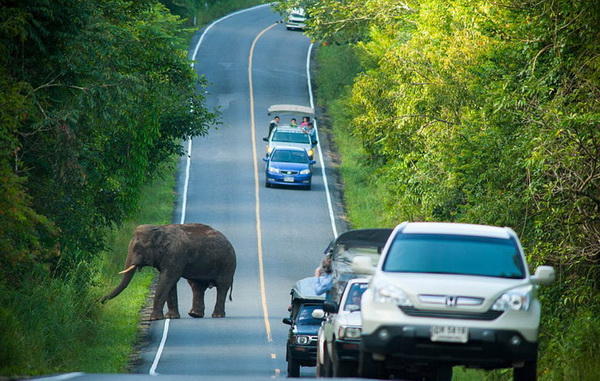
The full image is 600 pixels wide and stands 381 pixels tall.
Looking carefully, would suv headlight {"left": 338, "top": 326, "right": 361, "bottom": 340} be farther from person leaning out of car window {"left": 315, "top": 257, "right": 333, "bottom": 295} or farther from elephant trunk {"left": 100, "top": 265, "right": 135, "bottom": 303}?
elephant trunk {"left": 100, "top": 265, "right": 135, "bottom": 303}

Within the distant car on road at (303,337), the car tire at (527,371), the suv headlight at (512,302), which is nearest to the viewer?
the suv headlight at (512,302)

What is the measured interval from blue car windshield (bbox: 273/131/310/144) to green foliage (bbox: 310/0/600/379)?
20491 mm

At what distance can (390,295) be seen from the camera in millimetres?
13969

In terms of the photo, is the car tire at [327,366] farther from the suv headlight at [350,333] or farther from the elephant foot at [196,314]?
the elephant foot at [196,314]

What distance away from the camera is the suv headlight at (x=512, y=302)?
1378cm

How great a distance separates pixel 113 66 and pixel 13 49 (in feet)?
10.9

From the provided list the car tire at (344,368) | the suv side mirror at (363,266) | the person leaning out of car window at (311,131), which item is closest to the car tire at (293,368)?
the car tire at (344,368)

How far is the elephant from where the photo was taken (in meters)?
32.2

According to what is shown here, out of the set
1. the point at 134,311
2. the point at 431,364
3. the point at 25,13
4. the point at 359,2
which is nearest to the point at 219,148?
the point at 359,2

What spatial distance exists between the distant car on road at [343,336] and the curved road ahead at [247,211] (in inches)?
111

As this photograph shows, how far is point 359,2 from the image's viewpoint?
43.1 m

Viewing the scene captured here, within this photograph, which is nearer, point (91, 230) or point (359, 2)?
point (91, 230)

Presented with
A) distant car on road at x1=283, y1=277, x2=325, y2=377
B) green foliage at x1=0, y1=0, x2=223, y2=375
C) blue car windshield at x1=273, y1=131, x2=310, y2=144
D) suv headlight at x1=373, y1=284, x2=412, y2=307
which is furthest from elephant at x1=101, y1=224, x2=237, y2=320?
blue car windshield at x1=273, y1=131, x2=310, y2=144

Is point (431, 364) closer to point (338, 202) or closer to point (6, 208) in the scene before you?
point (6, 208)
